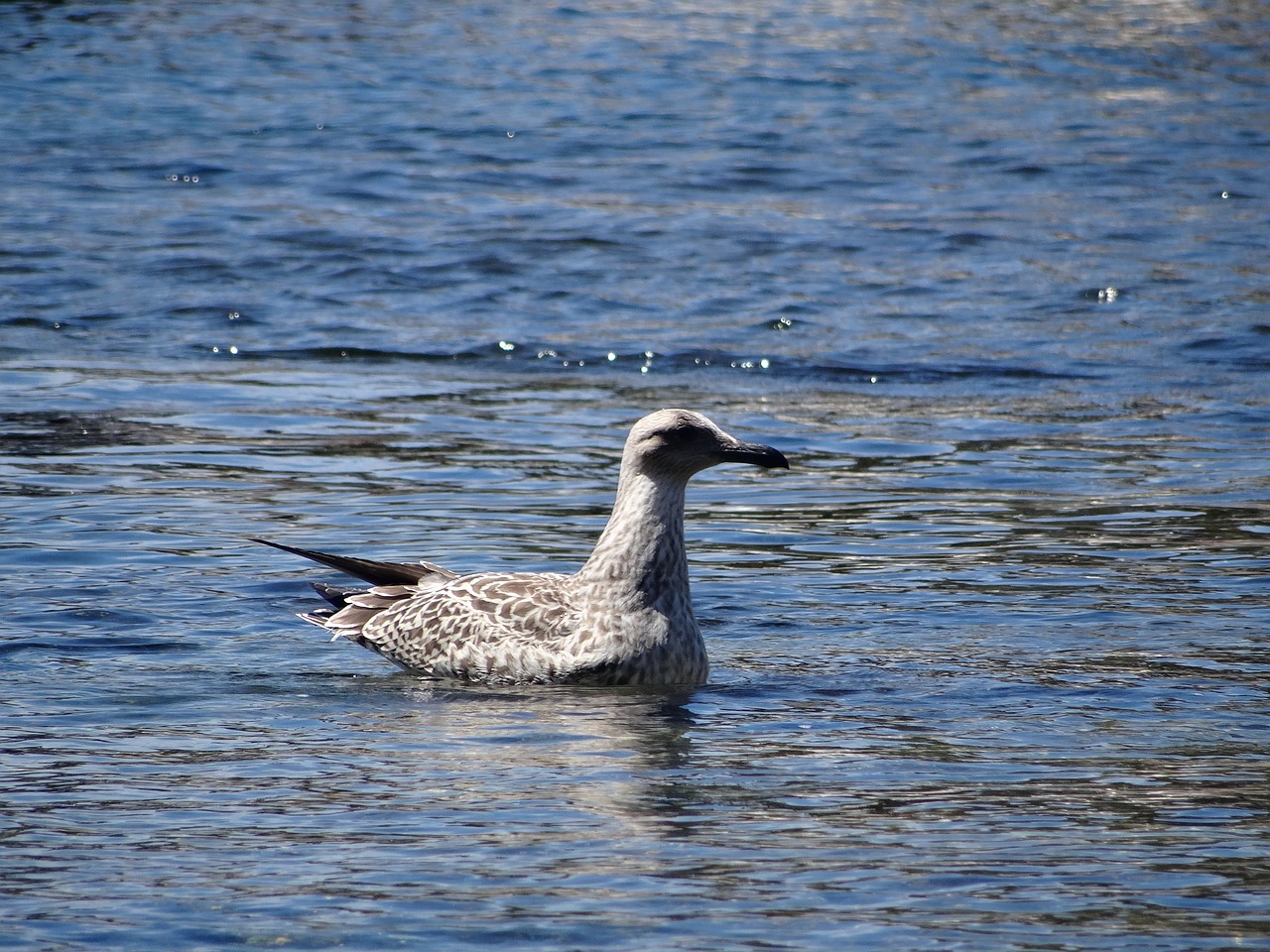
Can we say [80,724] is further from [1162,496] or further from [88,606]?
[1162,496]

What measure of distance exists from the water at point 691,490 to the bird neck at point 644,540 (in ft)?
1.78

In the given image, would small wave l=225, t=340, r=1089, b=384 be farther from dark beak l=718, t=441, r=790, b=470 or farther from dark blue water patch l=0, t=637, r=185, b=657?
dark beak l=718, t=441, r=790, b=470

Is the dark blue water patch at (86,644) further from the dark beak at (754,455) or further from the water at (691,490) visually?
the dark beak at (754,455)

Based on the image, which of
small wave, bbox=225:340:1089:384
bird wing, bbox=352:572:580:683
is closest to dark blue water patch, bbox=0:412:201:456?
small wave, bbox=225:340:1089:384

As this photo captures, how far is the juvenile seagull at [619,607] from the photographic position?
8711 millimetres

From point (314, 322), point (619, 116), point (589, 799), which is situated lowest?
point (589, 799)

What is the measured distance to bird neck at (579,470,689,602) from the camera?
29.0 ft

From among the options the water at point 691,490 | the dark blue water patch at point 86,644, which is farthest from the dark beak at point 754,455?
the dark blue water patch at point 86,644

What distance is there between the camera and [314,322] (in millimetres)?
18172

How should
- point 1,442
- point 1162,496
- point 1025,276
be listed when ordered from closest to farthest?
1. point 1162,496
2. point 1,442
3. point 1025,276

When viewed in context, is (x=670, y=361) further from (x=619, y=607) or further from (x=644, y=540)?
(x=619, y=607)

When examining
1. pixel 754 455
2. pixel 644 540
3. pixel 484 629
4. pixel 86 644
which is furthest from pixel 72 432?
A: pixel 754 455

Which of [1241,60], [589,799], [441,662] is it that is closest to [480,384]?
[441,662]

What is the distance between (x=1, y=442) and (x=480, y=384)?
3.80m
